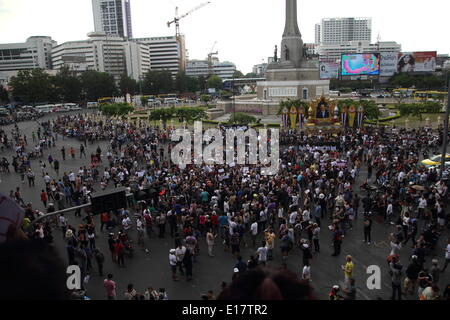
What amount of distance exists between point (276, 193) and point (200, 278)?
6.08 metres

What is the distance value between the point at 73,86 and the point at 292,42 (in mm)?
54763

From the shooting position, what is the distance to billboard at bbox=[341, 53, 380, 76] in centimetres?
6688

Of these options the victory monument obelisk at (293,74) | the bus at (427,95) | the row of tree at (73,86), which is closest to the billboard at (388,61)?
the bus at (427,95)

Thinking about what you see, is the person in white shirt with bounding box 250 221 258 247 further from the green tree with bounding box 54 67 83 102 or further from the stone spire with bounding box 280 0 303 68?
the green tree with bounding box 54 67 83 102

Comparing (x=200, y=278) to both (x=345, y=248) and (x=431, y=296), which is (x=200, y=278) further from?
(x=431, y=296)

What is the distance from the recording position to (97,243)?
1334cm

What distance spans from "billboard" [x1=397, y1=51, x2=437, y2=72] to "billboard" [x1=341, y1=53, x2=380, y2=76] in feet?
48.0

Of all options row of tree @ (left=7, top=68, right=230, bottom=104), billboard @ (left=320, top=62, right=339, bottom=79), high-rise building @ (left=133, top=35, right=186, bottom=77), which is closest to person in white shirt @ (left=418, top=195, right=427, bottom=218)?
billboard @ (left=320, top=62, right=339, bottom=79)

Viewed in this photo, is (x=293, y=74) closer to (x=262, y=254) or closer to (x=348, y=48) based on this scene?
(x=262, y=254)

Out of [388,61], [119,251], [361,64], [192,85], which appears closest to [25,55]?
[192,85]

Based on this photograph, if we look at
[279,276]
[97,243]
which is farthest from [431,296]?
[97,243]

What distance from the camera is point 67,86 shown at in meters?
84.2

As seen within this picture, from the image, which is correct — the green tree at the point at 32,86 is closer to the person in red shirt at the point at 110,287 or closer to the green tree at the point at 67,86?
the green tree at the point at 67,86

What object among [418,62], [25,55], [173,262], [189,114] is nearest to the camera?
[173,262]
